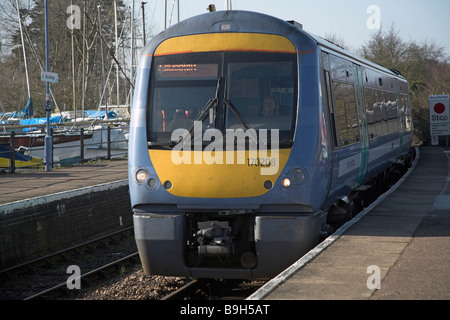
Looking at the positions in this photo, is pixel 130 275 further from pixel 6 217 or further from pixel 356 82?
pixel 356 82

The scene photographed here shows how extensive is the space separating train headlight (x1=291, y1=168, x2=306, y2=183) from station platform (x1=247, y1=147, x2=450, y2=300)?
803mm

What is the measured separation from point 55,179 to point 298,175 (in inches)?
428

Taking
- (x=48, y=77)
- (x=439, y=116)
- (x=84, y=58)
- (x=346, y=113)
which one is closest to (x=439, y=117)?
(x=439, y=116)

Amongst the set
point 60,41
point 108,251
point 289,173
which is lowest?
point 108,251

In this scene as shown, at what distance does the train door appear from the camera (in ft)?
36.4

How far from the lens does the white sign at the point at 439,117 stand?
24.5 m

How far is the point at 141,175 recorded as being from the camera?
783cm

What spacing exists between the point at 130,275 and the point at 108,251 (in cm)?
231

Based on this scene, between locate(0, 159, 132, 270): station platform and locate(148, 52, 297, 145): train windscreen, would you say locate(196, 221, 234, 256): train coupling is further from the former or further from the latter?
locate(0, 159, 132, 270): station platform

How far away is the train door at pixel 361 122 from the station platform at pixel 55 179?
636 cm

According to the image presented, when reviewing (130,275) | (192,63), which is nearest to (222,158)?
(192,63)

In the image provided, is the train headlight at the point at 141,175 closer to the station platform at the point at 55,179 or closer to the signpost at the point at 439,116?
the station platform at the point at 55,179

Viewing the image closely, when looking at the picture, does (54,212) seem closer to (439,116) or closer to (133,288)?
(133,288)

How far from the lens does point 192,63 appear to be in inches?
318
